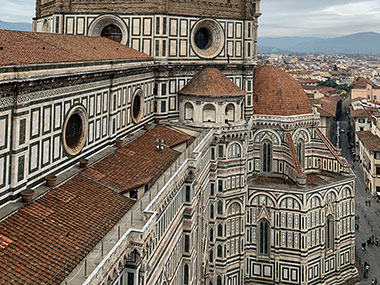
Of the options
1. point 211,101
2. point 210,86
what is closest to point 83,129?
point 211,101

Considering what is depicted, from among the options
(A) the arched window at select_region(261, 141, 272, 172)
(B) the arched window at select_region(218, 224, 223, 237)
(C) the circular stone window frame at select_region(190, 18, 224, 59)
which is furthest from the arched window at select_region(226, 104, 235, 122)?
(B) the arched window at select_region(218, 224, 223, 237)

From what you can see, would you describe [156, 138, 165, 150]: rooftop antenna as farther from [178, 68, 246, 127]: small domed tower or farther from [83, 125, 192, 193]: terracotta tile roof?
[178, 68, 246, 127]: small domed tower

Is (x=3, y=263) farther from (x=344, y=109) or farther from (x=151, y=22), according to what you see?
(x=344, y=109)

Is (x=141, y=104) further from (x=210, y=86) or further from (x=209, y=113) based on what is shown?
(x=210, y=86)

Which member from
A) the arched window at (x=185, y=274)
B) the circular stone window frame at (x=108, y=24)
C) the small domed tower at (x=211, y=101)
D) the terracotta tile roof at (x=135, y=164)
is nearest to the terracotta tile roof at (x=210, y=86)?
the small domed tower at (x=211, y=101)

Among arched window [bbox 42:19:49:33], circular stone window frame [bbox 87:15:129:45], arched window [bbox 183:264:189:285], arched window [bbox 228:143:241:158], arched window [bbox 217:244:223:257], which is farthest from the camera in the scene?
arched window [bbox 42:19:49:33]

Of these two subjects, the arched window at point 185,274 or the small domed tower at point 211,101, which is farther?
the small domed tower at point 211,101

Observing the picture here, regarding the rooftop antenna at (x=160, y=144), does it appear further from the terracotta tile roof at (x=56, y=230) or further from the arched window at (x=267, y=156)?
the arched window at (x=267, y=156)
